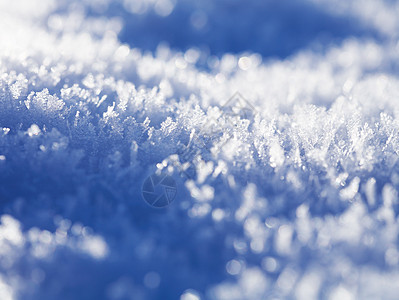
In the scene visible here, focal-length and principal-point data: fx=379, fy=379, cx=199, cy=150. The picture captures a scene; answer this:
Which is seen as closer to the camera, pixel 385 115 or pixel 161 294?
pixel 161 294

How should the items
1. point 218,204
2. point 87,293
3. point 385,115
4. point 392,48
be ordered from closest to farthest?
point 87,293 < point 218,204 < point 385,115 < point 392,48

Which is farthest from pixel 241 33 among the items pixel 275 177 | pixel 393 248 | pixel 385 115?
pixel 393 248

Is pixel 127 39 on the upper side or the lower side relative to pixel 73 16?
lower

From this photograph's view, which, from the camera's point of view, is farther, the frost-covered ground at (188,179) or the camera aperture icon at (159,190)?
the camera aperture icon at (159,190)

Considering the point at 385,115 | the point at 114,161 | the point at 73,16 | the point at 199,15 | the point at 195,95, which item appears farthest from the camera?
the point at 199,15

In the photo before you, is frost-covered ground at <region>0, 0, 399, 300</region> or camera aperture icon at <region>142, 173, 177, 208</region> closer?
frost-covered ground at <region>0, 0, 399, 300</region>

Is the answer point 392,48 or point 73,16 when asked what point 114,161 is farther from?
point 392,48

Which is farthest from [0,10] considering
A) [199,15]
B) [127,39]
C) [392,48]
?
[392,48]

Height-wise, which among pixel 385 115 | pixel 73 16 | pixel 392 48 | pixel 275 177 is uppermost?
pixel 73 16
